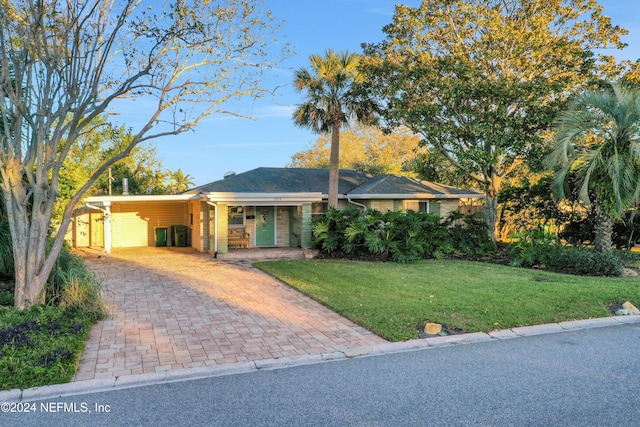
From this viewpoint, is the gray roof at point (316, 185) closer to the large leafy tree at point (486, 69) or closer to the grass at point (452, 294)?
the large leafy tree at point (486, 69)

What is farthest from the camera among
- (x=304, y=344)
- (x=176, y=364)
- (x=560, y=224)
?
(x=560, y=224)

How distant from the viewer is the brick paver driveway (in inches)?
211

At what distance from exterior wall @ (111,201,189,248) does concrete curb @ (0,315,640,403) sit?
16.4 meters

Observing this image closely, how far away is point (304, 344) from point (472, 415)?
8.36 ft

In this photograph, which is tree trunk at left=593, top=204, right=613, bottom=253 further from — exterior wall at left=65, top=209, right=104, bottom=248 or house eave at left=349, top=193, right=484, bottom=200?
exterior wall at left=65, top=209, right=104, bottom=248

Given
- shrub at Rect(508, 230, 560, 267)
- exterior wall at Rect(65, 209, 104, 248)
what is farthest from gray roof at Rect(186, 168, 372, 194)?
shrub at Rect(508, 230, 560, 267)

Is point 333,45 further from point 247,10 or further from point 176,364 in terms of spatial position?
point 176,364

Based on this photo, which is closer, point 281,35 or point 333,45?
point 281,35

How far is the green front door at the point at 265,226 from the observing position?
58.2ft

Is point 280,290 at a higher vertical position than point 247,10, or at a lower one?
lower

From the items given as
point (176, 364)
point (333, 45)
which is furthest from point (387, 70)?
point (176, 364)

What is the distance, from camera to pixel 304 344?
590cm

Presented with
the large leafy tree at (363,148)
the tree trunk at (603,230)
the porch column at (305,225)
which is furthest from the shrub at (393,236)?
the large leafy tree at (363,148)

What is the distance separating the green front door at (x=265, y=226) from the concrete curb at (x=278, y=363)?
12.3m
